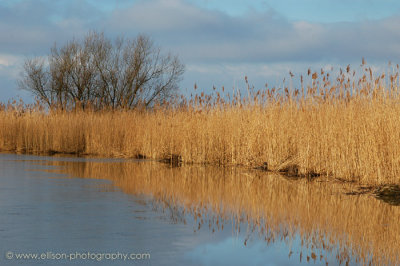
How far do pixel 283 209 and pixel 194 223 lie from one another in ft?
4.70

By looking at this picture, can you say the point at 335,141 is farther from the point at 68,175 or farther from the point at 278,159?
the point at 68,175

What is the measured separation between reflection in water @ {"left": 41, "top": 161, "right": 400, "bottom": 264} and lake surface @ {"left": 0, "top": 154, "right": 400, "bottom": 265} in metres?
0.01

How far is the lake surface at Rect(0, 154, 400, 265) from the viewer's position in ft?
13.4

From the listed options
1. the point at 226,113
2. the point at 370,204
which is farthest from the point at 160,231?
the point at 226,113

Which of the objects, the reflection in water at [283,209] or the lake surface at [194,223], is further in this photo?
the reflection in water at [283,209]

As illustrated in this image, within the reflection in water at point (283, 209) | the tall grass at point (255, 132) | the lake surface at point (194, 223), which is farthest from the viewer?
the tall grass at point (255, 132)

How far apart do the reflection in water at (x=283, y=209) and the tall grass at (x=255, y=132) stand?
29.6 inches

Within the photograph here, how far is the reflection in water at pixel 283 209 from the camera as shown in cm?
457

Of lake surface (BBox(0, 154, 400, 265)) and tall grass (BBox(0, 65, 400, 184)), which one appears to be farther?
tall grass (BBox(0, 65, 400, 184))

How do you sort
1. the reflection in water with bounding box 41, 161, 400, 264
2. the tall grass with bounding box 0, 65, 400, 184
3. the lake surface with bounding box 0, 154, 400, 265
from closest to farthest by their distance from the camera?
1. the lake surface with bounding box 0, 154, 400, 265
2. the reflection in water with bounding box 41, 161, 400, 264
3. the tall grass with bounding box 0, 65, 400, 184

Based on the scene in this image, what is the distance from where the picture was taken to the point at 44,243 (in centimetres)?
435

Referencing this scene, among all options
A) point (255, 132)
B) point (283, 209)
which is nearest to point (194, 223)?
point (283, 209)

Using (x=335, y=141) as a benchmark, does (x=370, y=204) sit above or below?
below

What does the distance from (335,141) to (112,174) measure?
4.47 meters
